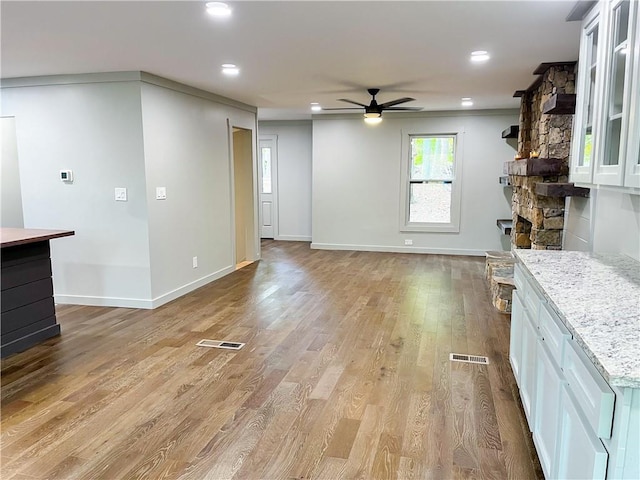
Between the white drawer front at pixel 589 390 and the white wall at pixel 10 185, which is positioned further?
the white wall at pixel 10 185

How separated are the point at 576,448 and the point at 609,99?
5.67 ft

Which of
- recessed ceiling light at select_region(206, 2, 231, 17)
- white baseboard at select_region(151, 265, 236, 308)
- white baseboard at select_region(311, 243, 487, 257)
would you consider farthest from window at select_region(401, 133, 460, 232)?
recessed ceiling light at select_region(206, 2, 231, 17)

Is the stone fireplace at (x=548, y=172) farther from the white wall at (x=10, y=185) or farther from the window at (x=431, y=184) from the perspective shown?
the white wall at (x=10, y=185)

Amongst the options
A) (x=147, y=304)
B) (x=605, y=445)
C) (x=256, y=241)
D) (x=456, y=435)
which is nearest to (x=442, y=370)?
(x=456, y=435)

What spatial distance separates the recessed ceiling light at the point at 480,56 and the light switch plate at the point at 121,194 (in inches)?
140

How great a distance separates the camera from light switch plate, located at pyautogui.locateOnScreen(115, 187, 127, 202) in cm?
465

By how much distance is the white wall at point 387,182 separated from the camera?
25.5 feet

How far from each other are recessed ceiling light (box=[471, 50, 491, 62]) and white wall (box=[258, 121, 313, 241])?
18.2ft

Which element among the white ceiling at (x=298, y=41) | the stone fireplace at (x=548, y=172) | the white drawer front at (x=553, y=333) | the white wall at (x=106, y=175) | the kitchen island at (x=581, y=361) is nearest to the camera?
the kitchen island at (x=581, y=361)

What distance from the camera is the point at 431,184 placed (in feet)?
26.8

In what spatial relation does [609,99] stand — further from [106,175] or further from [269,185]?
[269,185]

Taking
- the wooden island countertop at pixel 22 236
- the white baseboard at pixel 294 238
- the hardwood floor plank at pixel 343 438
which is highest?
the wooden island countertop at pixel 22 236

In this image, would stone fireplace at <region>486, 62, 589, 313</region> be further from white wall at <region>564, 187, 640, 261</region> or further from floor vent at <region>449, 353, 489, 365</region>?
floor vent at <region>449, 353, 489, 365</region>

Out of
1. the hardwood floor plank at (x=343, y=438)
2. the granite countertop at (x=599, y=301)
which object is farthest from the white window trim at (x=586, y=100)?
the hardwood floor plank at (x=343, y=438)
